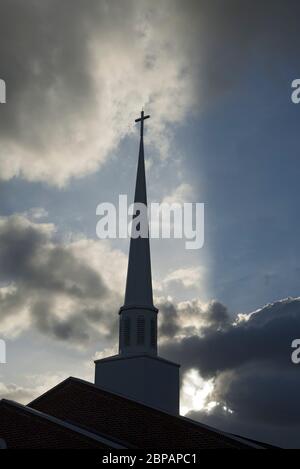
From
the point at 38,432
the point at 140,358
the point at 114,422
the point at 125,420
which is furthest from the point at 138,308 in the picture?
the point at 38,432

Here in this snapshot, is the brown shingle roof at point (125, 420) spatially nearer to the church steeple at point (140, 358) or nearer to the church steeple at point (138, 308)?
the church steeple at point (140, 358)

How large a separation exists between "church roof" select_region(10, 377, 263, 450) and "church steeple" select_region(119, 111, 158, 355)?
673cm

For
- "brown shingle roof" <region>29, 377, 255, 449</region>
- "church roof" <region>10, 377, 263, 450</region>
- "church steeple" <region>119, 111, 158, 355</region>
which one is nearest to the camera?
"church roof" <region>10, 377, 263, 450</region>

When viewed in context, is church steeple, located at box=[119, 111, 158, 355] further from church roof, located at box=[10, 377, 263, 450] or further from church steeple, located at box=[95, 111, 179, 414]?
church roof, located at box=[10, 377, 263, 450]

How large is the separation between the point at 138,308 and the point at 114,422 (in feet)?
33.7

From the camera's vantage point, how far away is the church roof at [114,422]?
24.4 meters

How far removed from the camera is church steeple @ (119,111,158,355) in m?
36.7

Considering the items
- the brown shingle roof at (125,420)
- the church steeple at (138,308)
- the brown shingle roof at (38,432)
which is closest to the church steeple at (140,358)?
the church steeple at (138,308)

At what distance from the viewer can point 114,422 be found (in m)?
27.6

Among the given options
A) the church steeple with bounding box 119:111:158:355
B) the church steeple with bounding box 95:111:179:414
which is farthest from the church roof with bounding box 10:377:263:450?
the church steeple with bounding box 119:111:158:355

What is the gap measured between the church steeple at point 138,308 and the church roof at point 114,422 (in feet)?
22.1
